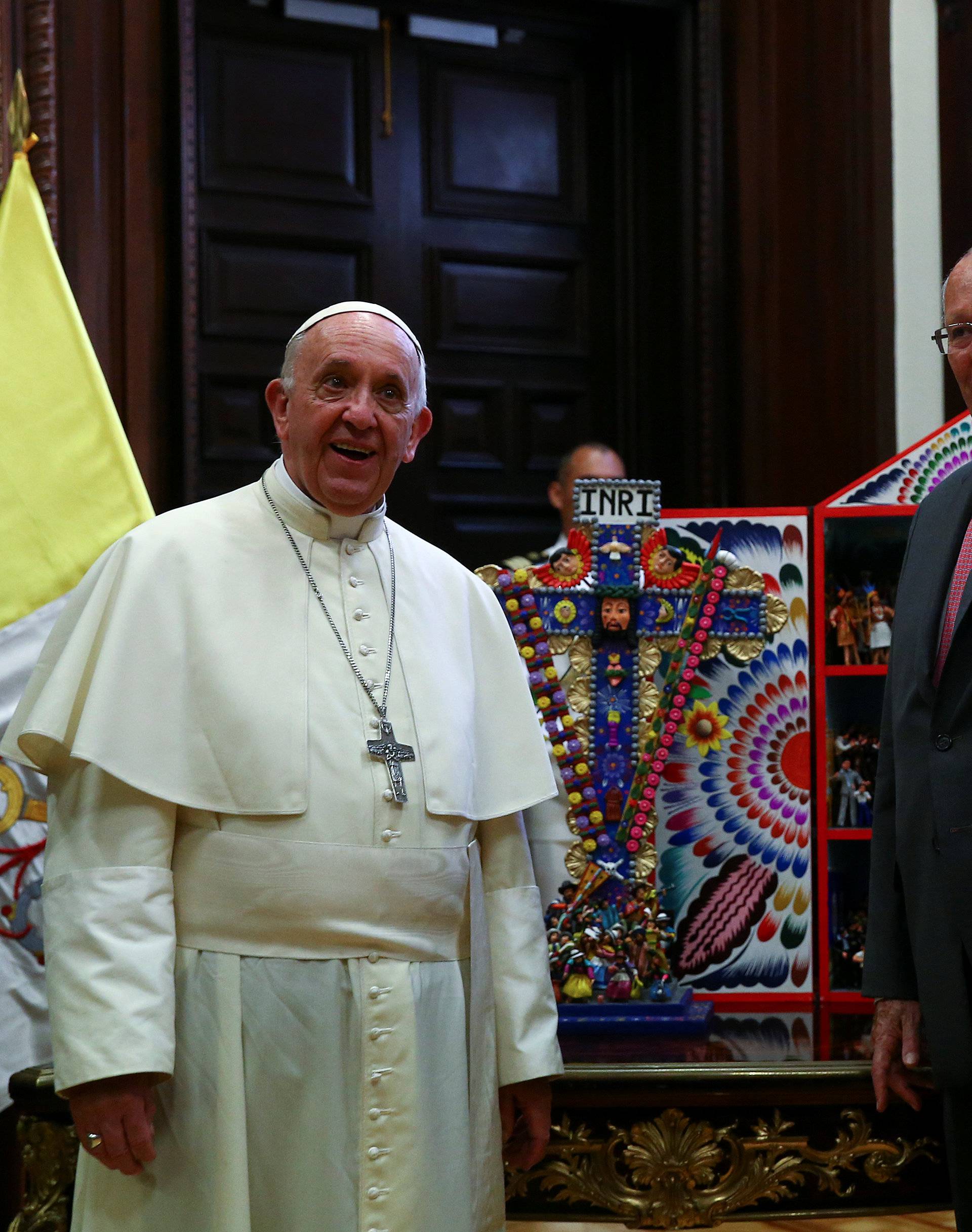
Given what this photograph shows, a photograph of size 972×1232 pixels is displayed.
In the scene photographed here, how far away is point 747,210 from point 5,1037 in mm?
3223

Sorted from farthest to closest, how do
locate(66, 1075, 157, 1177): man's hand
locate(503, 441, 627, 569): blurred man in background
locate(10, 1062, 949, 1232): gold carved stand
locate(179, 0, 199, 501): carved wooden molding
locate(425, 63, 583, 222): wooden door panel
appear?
locate(425, 63, 583, 222): wooden door panel < locate(503, 441, 627, 569): blurred man in background < locate(179, 0, 199, 501): carved wooden molding < locate(10, 1062, 949, 1232): gold carved stand < locate(66, 1075, 157, 1177): man's hand

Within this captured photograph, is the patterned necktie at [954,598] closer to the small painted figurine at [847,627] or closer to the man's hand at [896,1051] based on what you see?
the man's hand at [896,1051]

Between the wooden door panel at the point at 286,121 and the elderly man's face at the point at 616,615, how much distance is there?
2.30m

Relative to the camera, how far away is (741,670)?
296 centimetres

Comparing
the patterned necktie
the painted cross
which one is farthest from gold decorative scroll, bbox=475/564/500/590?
the patterned necktie

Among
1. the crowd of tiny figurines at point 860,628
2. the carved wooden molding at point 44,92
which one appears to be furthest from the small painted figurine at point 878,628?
the carved wooden molding at point 44,92

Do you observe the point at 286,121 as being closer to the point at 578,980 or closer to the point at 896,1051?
the point at 578,980

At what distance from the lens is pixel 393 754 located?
1.99 metres

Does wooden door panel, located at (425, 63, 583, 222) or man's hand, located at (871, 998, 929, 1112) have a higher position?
wooden door panel, located at (425, 63, 583, 222)

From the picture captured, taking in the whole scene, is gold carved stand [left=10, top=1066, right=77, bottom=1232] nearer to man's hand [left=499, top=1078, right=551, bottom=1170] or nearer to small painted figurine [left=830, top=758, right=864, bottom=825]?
man's hand [left=499, top=1078, right=551, bottom=1170]

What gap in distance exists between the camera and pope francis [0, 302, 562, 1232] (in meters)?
1.83

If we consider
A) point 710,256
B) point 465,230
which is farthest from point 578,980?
point 465,230

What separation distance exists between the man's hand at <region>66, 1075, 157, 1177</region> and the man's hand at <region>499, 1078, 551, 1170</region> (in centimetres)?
52

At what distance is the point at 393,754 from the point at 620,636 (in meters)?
0.94
